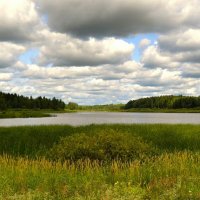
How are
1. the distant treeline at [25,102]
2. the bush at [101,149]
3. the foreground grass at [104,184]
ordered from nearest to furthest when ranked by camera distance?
the foreground grass at [104,184] → the bush at [101,149] → the distant treeline at [25,102]

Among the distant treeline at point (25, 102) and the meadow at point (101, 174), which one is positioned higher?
the distant treeline at point (25, 102)

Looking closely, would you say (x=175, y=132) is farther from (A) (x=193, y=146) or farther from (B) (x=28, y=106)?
(B) (x=28, y=106)

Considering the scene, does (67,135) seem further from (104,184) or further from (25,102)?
(25,102)

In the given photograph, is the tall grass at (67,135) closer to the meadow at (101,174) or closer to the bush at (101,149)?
the meadow at (101,174)

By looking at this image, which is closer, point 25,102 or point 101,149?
point 101,149

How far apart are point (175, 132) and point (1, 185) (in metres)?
22.1

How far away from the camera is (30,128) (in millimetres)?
32625

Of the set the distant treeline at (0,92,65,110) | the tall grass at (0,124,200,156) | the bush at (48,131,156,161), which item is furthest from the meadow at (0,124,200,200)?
the distant treeline at (0,92,65,110)

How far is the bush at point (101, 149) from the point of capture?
19109 mm

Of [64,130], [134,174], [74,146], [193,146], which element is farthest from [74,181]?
[64,130]

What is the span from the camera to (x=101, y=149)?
19.2 m

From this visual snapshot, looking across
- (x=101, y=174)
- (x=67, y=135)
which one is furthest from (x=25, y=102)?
(x=101, y=174)

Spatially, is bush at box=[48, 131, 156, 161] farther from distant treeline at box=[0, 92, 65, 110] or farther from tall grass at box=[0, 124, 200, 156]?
distant treeline at box=[0, 92, 65, 110]

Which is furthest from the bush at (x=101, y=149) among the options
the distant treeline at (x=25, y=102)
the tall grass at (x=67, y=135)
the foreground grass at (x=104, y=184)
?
the distant treeline at (x=25, y=102)
